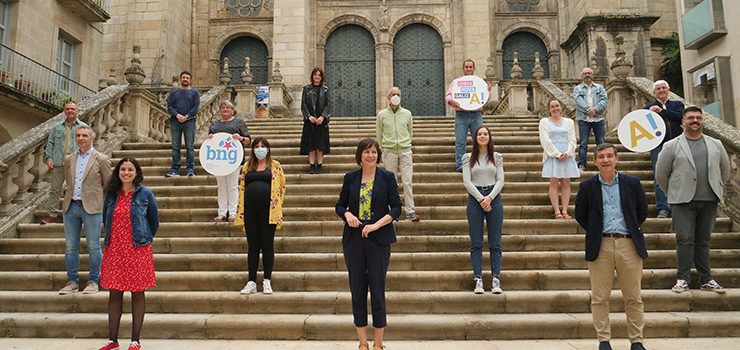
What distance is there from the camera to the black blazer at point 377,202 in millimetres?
4383

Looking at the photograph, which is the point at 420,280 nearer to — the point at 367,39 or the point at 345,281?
the point at 345,281

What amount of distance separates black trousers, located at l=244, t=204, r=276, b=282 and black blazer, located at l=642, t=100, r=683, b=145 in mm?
5814

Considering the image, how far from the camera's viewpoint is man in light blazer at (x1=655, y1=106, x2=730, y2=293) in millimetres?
5723

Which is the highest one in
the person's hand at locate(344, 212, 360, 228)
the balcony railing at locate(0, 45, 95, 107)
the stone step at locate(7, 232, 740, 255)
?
the balcony railing at locate(0, 45, 95, 107)

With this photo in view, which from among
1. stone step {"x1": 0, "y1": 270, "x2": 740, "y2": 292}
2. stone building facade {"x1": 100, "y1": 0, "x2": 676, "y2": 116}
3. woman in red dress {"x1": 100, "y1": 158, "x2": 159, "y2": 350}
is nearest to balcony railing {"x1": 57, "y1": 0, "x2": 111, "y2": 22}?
stone building facade {"x1": 100, "y1": 0, "x2": 676, "y2": 116}

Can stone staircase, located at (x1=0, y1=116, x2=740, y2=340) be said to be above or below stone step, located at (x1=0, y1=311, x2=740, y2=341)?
above

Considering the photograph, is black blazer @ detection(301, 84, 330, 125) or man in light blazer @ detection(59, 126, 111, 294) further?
black blazer @ detection(301, 84, 330, 125)

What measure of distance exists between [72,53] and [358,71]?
10.6 meters

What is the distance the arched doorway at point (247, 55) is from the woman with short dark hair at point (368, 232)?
18447 millimetres

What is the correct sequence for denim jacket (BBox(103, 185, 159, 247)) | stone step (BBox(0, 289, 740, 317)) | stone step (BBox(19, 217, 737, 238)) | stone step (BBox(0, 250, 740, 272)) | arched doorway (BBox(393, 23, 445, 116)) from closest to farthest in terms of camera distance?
→ denim jacket (BBox(103, 185, 159, 247)) → stone step (BBox(0, 289, 740, 317)) → stone step (BBox(0, 250, 740, 272)) → stone step (BBox(19, 217, 737, 238)) → arched doorway (BBox(393, 23, 445, 116))

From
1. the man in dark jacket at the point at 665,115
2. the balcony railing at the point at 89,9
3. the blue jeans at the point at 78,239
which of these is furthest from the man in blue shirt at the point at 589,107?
the balcony railing at the point at 89,9

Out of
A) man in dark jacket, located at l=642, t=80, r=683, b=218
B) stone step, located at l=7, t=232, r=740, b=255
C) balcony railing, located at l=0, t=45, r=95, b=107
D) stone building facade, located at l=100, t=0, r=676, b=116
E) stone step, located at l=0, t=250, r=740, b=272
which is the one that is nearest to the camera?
stone step, located at l=0, t=250, r=740, b=272

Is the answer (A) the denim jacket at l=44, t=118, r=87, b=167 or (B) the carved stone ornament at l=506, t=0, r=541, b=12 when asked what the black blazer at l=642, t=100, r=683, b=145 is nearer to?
(A) the denim jacket at l=44, t=118, r=87, b=167

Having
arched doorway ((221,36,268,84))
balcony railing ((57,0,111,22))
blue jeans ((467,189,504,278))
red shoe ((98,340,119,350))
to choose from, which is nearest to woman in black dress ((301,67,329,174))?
blue jeans ((467,189,504,278))
